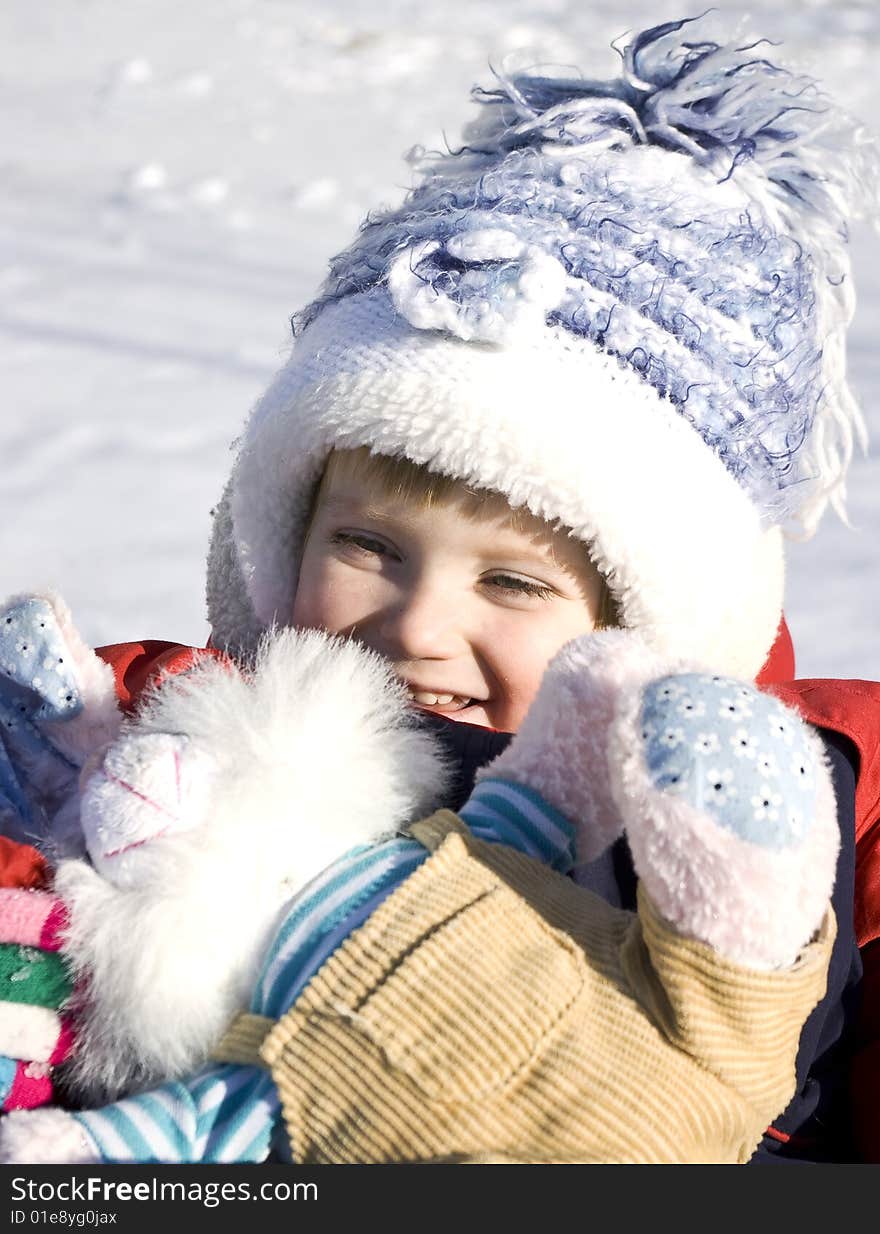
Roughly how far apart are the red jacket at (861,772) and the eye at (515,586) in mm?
248

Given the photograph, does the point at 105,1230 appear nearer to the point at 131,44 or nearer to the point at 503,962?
the point at 503,962

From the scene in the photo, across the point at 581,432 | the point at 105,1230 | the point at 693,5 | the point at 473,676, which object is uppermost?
the point at 693,5

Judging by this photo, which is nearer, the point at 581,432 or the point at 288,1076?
the point at 288,1076

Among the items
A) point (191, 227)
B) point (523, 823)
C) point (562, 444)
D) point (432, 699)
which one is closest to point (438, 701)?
point (432, 699)

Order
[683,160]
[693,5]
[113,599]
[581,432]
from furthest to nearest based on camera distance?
1. [693,5]
2. [113,599]
3. [683,160]
4. [581,432]

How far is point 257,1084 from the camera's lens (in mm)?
→ 736

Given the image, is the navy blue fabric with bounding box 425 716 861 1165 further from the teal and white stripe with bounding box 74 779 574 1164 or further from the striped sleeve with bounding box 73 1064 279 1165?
the striped sleeve with bounding box 73 1064 279 1165

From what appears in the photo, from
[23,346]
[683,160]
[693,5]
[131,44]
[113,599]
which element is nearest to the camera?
[683,160]

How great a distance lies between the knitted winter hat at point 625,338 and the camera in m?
1.17

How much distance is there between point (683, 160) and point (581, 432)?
322mm

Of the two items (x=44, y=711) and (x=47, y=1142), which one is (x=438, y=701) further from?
(x=47, y=1142)

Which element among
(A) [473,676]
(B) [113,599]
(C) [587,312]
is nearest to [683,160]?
(C) [587,312]

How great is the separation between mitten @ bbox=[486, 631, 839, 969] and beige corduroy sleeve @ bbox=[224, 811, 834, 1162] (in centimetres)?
2

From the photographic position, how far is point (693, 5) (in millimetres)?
6090
